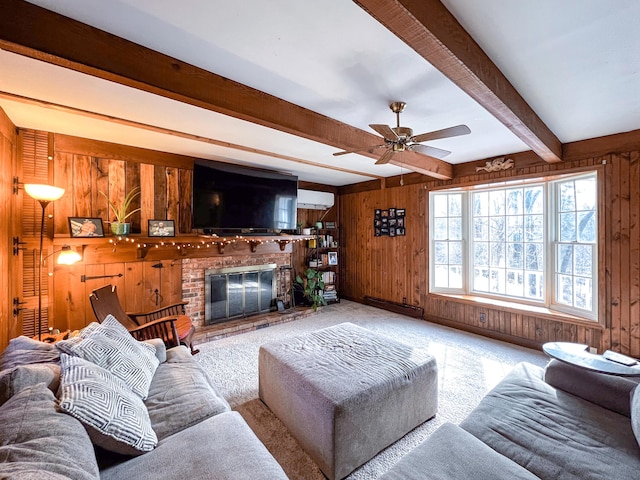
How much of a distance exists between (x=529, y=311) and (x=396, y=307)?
200cm

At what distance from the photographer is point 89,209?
10.6 ft

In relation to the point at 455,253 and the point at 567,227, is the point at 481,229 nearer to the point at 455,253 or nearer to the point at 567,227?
the point at 455,253

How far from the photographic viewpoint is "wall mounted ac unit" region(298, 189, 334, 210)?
5.27 meters

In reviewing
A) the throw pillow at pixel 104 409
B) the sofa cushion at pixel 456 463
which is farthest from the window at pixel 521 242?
the throw pillow at pixel 104 409

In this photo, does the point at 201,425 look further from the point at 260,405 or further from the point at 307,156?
the point at 307,156

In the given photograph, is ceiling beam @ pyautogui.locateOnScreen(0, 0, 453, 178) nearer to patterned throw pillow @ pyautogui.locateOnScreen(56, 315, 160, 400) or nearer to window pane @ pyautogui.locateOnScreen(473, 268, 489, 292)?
patterned throw pillow @ pyautogui.locateOnScreen(56, 315, 160, 400)

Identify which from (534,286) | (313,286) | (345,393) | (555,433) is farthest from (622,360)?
(313,286)

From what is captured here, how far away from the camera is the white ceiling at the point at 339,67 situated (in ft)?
4.36

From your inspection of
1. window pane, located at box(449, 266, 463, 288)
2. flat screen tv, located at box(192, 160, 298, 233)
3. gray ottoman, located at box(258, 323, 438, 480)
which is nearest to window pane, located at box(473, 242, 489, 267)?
window pane, located at box(449, 266, 463, 288)

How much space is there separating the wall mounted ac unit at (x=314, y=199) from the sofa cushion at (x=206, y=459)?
424 centimetres

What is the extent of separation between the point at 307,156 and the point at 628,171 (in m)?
3.55

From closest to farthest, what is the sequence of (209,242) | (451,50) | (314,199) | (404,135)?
(451,50) < (404,135) < (209,242) < (314,199)

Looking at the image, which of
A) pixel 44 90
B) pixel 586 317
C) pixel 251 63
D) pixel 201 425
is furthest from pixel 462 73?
pixel 586 317

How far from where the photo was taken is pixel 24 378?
48.3 inches
